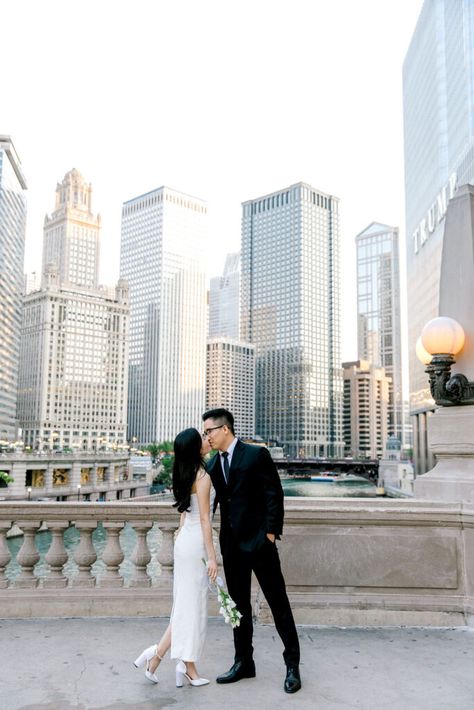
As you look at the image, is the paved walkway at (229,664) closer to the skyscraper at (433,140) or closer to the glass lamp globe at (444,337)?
the glass lamp globe at (444,337)

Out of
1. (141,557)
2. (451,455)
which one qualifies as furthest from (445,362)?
(141,557)

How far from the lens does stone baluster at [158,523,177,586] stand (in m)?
6.74

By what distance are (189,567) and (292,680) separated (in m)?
1.15

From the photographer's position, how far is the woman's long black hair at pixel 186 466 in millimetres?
5035

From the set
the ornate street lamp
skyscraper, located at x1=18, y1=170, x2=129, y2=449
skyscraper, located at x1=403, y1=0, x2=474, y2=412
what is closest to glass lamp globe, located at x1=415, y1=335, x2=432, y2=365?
the ornate street lamp

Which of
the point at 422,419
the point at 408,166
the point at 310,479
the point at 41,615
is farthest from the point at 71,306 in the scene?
the point at 41,615

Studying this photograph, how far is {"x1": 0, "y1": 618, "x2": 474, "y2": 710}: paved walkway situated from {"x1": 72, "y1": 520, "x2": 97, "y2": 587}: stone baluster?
17.3 inches

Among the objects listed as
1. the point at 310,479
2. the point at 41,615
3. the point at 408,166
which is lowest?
the point at 310,479

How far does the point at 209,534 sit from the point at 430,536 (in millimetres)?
2830

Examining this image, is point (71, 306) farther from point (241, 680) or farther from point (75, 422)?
point (241, 680)

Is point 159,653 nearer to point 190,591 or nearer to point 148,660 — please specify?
point 148,660

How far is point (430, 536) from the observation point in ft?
21.4

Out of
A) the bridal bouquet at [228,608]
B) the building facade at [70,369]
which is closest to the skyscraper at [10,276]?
the building facade at [70,369]

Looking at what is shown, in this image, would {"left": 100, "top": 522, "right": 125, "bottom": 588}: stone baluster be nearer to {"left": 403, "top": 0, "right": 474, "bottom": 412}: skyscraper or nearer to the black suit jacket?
the black suit jacket
